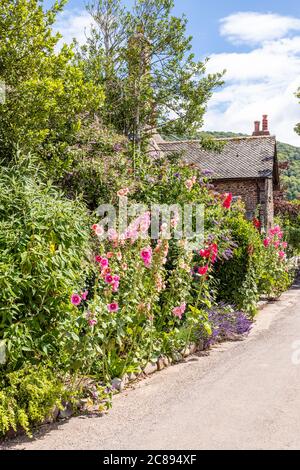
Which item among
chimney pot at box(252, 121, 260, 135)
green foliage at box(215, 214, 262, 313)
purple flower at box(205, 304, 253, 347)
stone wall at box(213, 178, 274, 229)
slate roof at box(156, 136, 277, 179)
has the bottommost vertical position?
purple flower at box(205, 304, 253, 347)

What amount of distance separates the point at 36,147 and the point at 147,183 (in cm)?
258

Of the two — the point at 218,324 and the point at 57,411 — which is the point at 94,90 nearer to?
the point at 218,324

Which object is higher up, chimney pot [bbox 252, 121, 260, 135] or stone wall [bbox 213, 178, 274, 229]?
chimney pot [bbox 252, 121, 260, 135]

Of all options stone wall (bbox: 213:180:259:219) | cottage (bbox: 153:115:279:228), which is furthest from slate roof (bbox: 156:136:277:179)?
stone wall (bbox: 213:180:259:219)

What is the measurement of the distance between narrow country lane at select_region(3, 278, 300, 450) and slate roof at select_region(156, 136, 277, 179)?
68.8ft

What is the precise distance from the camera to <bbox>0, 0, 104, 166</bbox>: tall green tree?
770 centimetres

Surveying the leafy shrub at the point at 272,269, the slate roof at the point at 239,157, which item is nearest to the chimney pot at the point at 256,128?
the slate roof at the point at 239,157

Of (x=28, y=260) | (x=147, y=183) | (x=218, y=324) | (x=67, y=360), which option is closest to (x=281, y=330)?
(x=218, y=324)

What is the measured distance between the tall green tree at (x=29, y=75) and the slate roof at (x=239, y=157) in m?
19.9

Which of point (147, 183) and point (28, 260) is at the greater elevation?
point (147, 183)

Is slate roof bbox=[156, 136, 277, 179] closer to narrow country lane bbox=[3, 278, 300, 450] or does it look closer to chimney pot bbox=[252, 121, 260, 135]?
chimney pot bbox=[252, 121, 260, 135]

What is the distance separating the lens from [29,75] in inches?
318

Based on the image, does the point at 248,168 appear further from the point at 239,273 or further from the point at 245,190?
the point at 239,273
